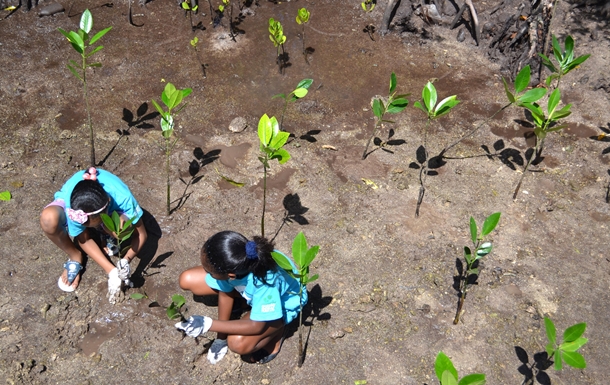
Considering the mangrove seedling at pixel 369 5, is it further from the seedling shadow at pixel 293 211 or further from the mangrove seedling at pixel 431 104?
the seedling shadow at pixel 293 211

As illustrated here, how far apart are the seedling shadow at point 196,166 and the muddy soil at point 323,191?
0.5 inches

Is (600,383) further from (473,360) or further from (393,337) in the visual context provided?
(393,337)

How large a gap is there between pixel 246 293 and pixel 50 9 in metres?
3.90

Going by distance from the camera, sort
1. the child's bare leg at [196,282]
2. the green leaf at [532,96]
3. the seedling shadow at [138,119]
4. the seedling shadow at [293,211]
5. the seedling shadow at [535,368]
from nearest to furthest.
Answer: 1. the seedling shadow at [535,368]
2. the child's bare leg at [196,282]
3. the green leaf at [532,96]
4. the seedling shadow at [293,211]
5. the seedling shadow at [138,119]

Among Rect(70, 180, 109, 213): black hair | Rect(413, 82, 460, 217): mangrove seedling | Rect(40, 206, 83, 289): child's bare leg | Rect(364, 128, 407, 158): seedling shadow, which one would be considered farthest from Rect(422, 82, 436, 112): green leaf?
Rect(40, 206, 83, 289): child's bare leg

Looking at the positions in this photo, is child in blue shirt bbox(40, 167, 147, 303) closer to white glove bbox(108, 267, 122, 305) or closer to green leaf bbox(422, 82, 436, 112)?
white glove bbox(108, 267, 122, 305)

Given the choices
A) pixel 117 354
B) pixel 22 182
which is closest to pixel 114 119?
pixel 22 182

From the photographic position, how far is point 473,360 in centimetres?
291

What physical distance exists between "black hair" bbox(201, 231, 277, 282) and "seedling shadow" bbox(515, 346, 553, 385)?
4.94ft

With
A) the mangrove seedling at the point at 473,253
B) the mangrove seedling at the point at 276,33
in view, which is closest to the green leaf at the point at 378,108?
the mangrove seedling at the point at 473,253

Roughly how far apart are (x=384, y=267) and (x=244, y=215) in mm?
990

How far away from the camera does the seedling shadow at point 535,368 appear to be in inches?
112

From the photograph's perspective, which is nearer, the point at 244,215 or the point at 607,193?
the point at 244,215

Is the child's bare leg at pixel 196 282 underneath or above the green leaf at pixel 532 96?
underneath
